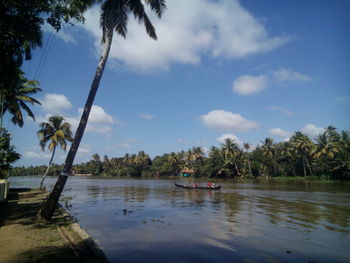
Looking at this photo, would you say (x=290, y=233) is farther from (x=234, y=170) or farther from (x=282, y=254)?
(x=234, y=170)

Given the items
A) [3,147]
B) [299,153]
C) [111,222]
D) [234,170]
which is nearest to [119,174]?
[234,170]

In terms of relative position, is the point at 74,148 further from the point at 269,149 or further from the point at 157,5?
the point at 269,149

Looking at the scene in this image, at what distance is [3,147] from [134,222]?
1582 cm

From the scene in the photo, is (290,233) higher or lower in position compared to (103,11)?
lower

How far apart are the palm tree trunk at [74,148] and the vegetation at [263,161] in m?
67.3

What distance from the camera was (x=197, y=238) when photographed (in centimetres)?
1165

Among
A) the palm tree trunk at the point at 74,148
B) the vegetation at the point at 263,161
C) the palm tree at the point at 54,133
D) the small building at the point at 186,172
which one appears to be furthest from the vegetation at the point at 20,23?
the small building at the point at 186,172

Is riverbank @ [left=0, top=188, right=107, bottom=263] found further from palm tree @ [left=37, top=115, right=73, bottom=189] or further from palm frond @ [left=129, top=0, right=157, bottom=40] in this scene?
palm tree @ [left=37, top=115, right=73, bottom=189]

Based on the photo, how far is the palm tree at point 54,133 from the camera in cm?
3378

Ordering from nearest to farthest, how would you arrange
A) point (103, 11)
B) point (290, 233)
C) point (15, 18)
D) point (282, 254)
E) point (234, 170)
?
point (15, 18) → point (282, 254) → point (290, 233) → point (103, 11) → point (234, 170)

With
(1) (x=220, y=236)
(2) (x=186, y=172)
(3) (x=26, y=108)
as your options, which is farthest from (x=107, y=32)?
(2) (x=186, y=172)

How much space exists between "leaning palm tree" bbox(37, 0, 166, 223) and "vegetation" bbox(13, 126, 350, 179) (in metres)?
65.2

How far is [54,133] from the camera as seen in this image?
113 ft

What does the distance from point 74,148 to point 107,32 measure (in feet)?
23.3
